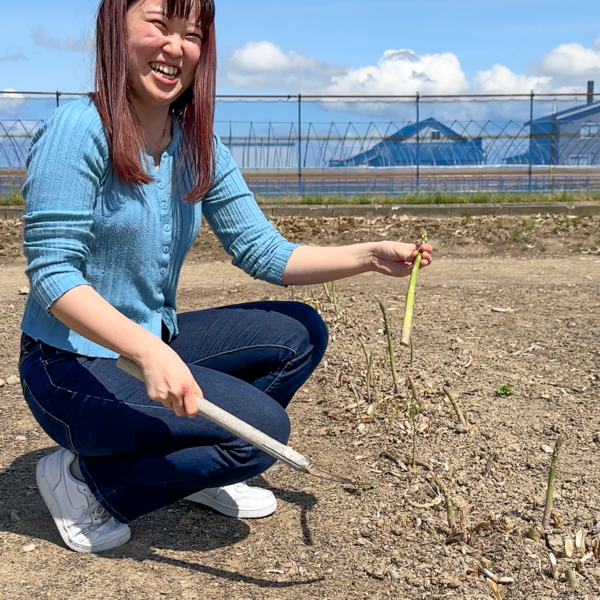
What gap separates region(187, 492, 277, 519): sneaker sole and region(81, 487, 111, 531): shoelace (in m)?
0.35

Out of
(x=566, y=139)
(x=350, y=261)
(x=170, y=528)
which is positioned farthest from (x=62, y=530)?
(x=566, y=139)

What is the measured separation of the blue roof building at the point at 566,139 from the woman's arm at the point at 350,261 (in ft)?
30.2

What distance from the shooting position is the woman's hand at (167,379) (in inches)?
68.2

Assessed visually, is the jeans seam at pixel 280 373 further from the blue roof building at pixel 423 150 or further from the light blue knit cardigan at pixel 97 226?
the blue roof building at pixel 423 150

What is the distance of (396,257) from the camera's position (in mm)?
2344

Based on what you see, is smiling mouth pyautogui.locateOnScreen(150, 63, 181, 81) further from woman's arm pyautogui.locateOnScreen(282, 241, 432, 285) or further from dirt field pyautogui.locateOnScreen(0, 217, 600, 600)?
dirt field pyautogui.locateOnScreen(0, 217, 600, 600)

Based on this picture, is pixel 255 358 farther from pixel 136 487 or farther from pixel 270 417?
pixel 136 487

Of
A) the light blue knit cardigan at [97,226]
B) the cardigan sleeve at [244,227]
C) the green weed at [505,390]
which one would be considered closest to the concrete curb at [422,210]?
the green weed at [505,390]

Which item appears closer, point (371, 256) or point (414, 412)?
point (371, 256)

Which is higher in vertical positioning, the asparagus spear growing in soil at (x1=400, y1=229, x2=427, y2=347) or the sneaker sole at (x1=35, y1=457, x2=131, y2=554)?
the asparagus spear growing in soil at (x1=400, y1=229, x2=427, y2=347)

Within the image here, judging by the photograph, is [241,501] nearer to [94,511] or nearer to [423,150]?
[94,511]

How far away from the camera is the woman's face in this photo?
2.00 meters

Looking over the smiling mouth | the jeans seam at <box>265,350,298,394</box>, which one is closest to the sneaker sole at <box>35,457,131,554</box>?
the jeans seam at <box>265,350,298,394</box>

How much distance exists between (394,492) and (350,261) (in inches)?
28.4
